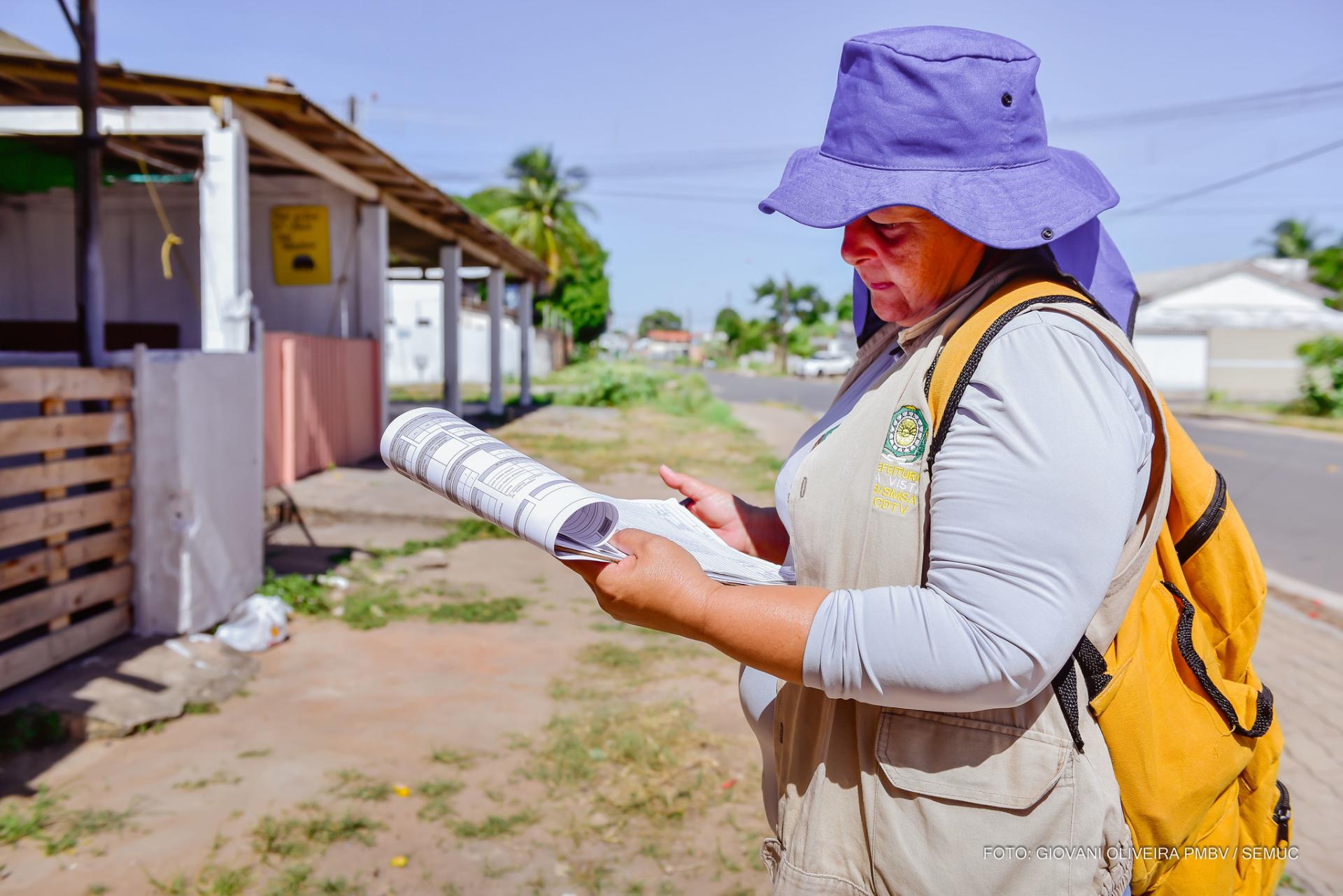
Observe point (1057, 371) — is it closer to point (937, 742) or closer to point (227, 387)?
point (937, 742)

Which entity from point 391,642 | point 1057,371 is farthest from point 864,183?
point 391,642

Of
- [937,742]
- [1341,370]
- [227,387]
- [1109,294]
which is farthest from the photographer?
[1341,370]

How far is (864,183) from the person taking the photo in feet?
4.07

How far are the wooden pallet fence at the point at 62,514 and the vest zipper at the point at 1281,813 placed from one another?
446 cm

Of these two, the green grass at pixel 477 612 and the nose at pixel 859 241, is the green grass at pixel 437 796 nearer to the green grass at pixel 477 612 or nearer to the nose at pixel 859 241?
the green grass at pixel 477 612

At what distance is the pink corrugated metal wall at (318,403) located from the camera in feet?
30.8

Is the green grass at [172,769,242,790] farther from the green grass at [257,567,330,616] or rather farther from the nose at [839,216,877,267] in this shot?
the nose at [839,216,877,267]

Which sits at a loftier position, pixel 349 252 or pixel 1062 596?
pixel 349 252

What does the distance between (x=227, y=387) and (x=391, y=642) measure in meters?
1.68

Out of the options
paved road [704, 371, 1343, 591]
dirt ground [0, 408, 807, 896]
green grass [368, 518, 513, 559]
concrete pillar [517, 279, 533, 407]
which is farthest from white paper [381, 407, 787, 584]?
concrete pillar [517, 279, 533, 407]

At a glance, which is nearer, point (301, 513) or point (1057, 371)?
point (1057, 371)

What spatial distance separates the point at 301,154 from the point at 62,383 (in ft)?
16.1

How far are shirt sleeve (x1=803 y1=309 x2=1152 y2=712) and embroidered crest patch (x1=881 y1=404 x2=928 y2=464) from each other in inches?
1.8

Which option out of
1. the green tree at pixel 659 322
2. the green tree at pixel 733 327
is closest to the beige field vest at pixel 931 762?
the green tree at pixel 733 327
